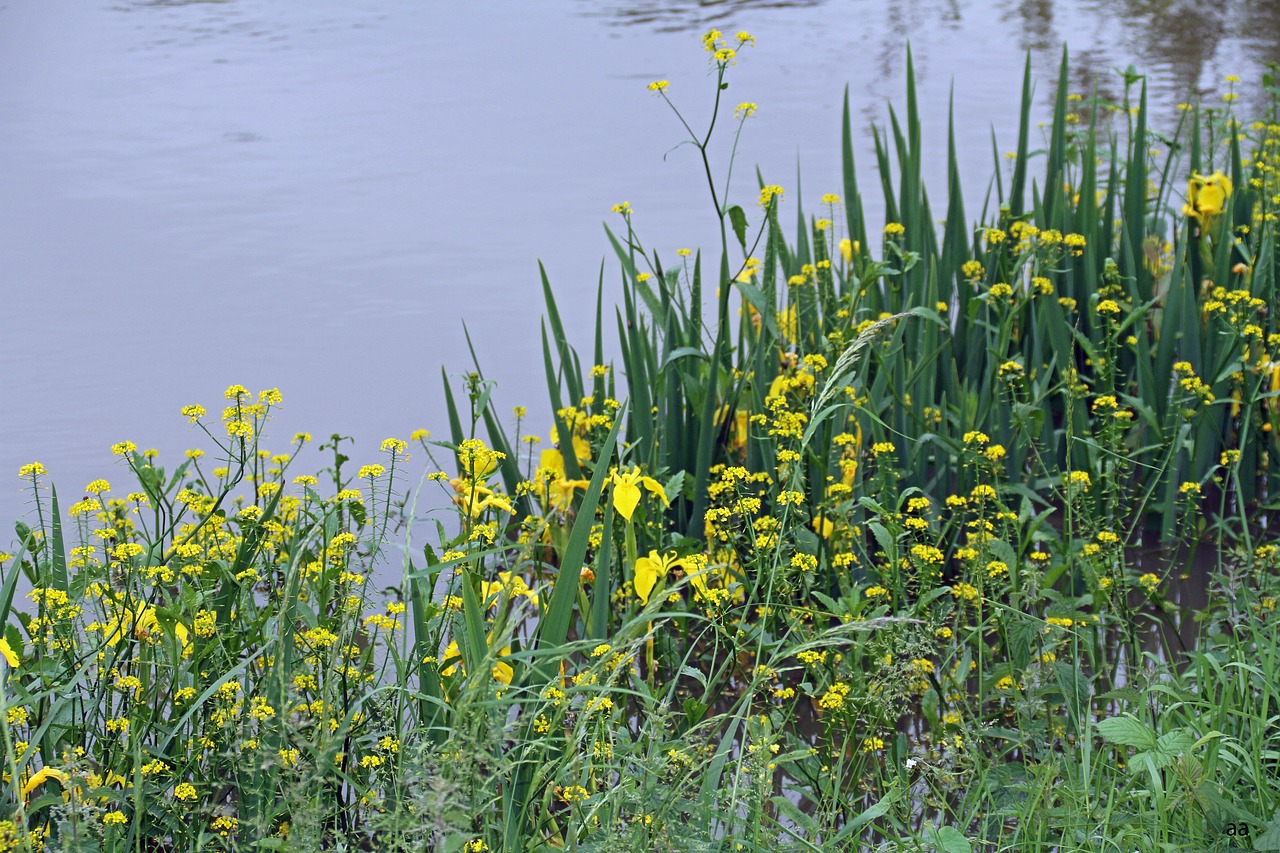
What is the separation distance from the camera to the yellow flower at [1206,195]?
340 cm

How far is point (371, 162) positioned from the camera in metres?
5.46

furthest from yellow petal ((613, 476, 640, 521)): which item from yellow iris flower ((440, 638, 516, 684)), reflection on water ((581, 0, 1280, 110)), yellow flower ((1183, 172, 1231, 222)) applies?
reflection on water ((581, 0, 1280, 110))

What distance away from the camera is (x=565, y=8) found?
28.5ft

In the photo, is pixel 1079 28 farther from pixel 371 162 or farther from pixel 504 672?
pixel 504 672

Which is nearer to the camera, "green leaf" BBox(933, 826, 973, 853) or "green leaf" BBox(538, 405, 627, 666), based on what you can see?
"green leaf" BBox(933, 826, 973, 853)

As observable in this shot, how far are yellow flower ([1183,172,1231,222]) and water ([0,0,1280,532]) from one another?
0.40 meters

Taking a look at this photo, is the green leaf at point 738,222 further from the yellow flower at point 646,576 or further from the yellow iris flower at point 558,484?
the yellow flower at point 646,576

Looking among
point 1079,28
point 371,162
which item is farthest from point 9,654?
point 1079,28

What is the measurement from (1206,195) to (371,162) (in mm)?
3375

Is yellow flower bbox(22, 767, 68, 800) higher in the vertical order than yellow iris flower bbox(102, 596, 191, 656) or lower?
lower

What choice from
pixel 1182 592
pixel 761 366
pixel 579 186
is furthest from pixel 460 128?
pixel 1182 592

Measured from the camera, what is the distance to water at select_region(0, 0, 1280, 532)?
12.2 feet

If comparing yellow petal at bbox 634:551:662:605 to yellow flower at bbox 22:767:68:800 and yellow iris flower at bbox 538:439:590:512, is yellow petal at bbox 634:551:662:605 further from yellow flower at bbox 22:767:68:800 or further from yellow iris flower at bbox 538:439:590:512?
yellow flower at bbox 22:767:68:800

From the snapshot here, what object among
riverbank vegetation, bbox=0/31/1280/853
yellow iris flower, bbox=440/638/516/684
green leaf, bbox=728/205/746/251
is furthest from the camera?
green leaf, bbox=728/205/746/251
